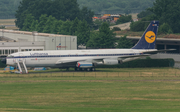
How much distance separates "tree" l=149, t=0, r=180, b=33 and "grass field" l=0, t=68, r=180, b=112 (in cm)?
13197

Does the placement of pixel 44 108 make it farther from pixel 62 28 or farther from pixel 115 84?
pixel 62 28

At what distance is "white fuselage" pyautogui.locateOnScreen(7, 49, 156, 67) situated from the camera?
2717 inches

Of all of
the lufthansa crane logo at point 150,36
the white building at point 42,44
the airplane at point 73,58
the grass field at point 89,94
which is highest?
the lufthansa crane logo at point 150,36

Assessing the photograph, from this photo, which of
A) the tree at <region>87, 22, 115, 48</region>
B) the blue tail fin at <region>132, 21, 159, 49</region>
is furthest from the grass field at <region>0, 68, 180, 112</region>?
the tree at <region>87, 22, 115, 48</region>

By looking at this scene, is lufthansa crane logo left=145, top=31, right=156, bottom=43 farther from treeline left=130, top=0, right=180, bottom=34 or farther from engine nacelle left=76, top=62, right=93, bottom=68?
treeline left=130, top=0, right=180, bottom=34

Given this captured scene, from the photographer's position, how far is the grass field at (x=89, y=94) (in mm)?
36250

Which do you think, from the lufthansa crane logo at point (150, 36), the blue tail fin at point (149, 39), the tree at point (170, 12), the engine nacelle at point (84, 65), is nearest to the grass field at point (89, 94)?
the engine nacelle at point (84, 65)

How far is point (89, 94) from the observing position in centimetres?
4406

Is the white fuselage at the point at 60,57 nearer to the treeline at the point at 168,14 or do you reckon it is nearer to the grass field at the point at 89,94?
the grass field at the point at 89,94

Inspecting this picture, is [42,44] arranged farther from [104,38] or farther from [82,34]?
[82,34]

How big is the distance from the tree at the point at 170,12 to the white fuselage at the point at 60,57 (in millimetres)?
118010

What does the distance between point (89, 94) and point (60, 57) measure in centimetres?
2805

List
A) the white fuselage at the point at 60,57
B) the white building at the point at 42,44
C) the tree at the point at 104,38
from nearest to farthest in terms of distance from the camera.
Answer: the white fuselage at the point at 60,57, the white building at the point at 42,44, the tree at the point at 104,38

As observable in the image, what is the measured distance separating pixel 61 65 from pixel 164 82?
25024 mm
